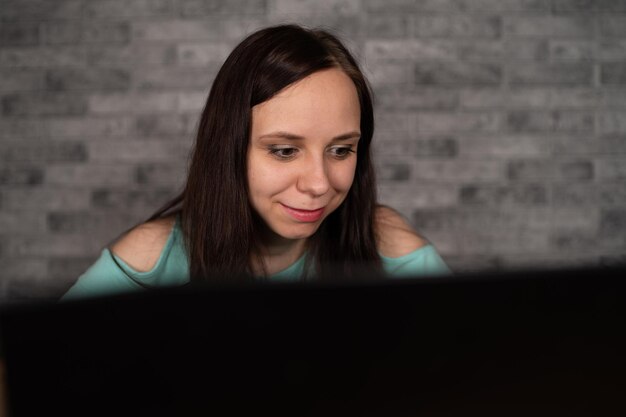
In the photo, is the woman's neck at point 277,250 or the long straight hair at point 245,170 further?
the woman's neck at point 277,250

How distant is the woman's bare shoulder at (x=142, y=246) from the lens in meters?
1.40

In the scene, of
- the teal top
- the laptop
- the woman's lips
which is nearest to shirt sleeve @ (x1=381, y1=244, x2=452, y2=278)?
the teal top

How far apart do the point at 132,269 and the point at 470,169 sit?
1677 millimetres

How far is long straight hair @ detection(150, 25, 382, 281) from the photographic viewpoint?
4.17ft

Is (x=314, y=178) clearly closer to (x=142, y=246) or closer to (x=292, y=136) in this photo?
(x=292, y=136)

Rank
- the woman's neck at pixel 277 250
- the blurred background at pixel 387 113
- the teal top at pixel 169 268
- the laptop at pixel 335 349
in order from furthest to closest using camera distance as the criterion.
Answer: the blurred background at pixel 387 113, the woman's neck at pixel 277 250, the teal top at pixel 169 268, the laptop at pixel 335 349

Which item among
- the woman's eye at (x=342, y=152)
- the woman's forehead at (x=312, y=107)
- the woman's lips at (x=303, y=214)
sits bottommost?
the woman's lips at (x=303, y=214)

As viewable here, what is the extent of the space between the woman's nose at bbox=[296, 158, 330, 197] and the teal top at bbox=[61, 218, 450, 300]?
17 cm

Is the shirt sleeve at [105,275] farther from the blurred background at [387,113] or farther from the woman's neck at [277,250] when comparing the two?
the blurred background at [387,113]

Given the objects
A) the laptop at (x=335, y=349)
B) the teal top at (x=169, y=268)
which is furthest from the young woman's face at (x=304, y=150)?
the laptop at (x=335, y=349)

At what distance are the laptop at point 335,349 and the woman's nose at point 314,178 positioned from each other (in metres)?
0.86

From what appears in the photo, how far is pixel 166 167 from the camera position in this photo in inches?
105

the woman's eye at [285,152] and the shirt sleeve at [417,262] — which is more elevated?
the woman's eye at [285,152]

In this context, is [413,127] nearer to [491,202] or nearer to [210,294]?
[491,202]
